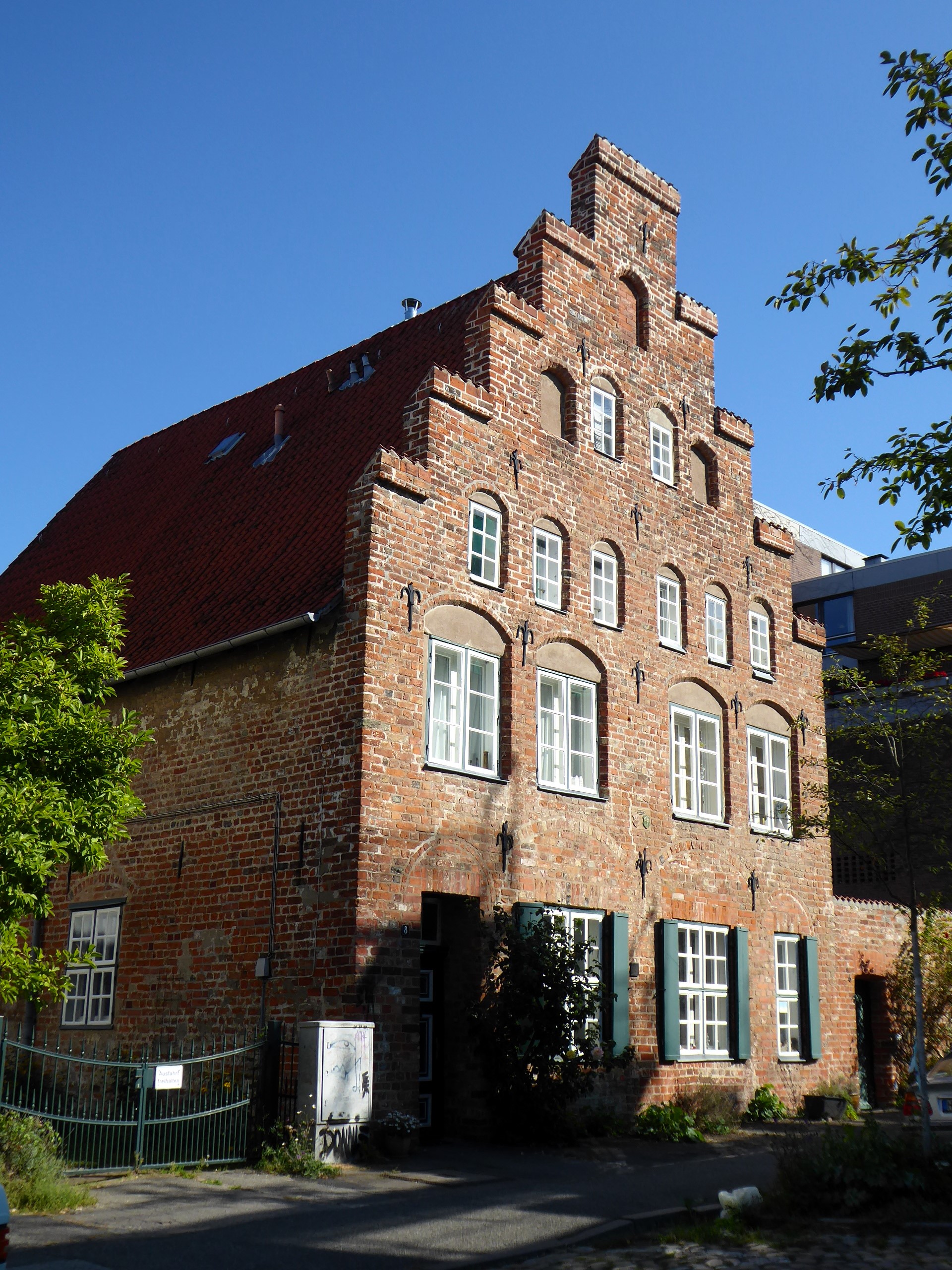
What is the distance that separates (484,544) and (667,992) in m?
6.45

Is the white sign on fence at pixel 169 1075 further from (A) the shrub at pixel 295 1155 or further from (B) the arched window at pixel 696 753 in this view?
(B) the arched window at pixel 696 753

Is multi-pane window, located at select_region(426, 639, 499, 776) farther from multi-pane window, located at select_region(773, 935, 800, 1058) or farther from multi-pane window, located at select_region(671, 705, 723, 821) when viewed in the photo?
multi-pane window, located at select_region(773, 935, 800, 1058)

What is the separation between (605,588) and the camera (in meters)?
17.9

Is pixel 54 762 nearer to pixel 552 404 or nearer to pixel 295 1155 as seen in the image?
pixel 295 1155

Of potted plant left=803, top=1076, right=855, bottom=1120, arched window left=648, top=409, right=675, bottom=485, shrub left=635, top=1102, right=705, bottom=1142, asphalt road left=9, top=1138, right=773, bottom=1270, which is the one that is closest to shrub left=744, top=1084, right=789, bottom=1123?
potted plant left=803, top=1076, right=855, bottom=1120

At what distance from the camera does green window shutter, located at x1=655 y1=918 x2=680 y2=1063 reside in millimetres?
16750

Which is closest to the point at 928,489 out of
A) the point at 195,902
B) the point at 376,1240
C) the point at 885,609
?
the point at 376,1240

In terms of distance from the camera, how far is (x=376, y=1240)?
8.84 m

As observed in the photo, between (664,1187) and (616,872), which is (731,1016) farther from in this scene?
(664,1187)

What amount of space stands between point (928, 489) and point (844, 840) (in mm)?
5804

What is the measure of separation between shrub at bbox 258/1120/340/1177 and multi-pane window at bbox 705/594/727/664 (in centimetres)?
1011

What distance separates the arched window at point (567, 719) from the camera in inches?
643

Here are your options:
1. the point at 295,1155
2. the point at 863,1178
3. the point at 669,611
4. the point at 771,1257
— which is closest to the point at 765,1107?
the point at 669,611

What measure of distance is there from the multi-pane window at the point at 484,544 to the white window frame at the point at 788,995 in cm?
767
